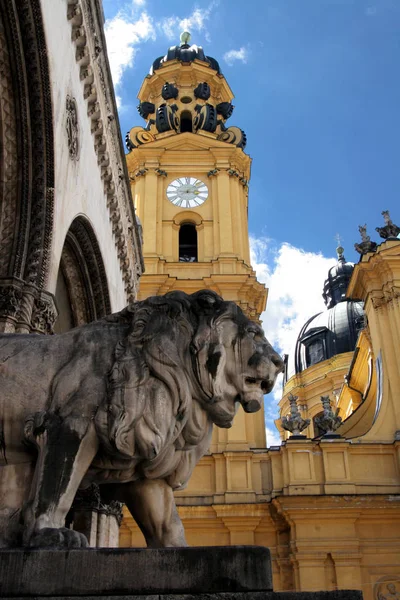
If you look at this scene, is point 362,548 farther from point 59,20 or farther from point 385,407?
point 59,20

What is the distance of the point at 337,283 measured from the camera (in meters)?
58.7

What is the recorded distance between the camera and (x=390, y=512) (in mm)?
21109

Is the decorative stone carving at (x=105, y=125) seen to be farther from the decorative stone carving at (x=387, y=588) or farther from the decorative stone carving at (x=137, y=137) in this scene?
the decorative stone carving at (x=137, y=137)

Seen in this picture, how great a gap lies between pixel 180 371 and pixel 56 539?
3.74 feet

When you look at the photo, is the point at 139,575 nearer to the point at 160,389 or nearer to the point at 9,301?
the point at 160,389

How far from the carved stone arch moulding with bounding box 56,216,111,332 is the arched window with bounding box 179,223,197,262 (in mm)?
15510

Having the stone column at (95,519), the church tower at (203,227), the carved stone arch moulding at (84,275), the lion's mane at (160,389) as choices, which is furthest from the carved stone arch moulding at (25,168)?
the church tower at (203,227)

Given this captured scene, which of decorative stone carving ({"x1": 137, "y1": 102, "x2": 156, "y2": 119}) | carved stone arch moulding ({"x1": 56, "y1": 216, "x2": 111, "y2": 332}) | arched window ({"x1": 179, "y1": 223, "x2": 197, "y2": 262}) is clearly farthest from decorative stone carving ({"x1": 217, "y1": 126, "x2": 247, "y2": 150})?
carved stone arch moulding ({"x1": 56, "y1": 216, "x2": 111, "y2": 332})

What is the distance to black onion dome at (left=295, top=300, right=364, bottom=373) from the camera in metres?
49.6

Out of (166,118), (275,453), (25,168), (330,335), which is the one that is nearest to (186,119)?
(166,118)

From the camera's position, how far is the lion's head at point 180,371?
12.3 feet

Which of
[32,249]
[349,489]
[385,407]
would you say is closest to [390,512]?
[349,489]

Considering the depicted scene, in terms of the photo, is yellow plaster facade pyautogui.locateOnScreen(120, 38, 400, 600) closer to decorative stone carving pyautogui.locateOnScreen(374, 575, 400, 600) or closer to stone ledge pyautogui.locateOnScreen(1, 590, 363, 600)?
decorative stone carving pyautogui.locateOnScreen(374, 575, 400, 600)

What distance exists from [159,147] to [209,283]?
791 centimetres
